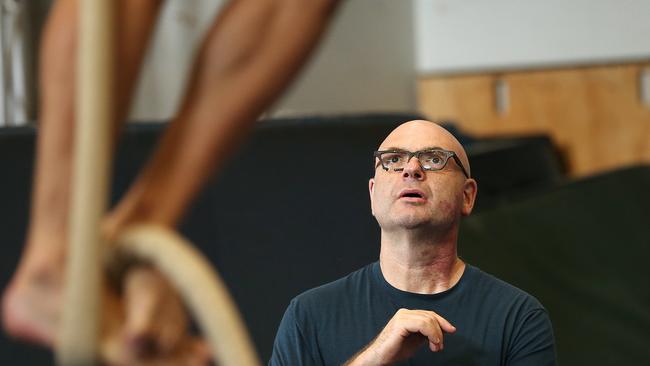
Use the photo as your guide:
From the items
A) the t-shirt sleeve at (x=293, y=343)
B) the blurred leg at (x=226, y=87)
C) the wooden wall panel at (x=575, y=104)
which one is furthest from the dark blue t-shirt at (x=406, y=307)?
the wooden wall panel at (x=575, y=104)

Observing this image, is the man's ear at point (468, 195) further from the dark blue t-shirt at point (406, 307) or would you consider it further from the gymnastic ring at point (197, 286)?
the gymnastic ring at point (197, 286)

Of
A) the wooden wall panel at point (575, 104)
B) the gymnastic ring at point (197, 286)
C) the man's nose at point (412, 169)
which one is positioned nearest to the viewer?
the gymnastic ring at point (197, 286)

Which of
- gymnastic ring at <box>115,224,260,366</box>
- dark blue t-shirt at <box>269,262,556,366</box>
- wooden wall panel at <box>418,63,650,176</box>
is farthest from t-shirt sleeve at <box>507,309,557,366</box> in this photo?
wooden wall panel at <box>418,63,650,176</box>

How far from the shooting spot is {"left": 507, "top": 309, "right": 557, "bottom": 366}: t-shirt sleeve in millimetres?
263

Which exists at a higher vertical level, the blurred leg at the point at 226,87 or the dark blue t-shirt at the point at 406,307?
the blurred leg at the point at 226,87

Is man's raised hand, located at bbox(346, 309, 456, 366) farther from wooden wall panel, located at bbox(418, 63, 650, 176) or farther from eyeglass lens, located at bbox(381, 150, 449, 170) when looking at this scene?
wooden wall panel, located at bbox(418, 63, 650, 176)

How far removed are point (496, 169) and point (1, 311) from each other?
103 cm

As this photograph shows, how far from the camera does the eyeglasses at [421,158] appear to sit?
0.84 ft

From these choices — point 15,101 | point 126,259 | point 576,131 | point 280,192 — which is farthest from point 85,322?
point 576,131

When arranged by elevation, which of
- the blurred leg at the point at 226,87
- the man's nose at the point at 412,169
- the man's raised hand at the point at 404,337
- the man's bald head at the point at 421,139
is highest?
the blurred leg at the point at 226,87

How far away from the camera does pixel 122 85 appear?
16 centimetres

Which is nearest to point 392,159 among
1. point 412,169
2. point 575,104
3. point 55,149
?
point 412,169

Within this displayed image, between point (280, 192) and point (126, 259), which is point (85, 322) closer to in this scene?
point (126, 259)

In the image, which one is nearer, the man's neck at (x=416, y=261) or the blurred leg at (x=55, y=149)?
the blurred leg at (x=55, y=149)
